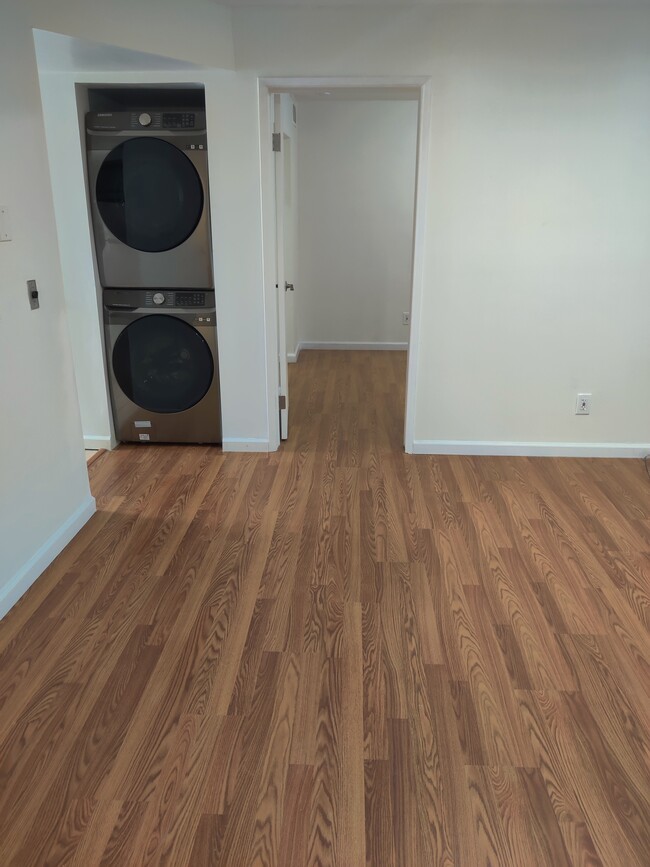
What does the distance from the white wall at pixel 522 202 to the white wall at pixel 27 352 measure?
1.25 m

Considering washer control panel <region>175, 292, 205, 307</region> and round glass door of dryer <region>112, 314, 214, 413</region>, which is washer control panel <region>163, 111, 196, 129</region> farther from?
round glass door of dryer <region>112, 314, 214, 413</region>

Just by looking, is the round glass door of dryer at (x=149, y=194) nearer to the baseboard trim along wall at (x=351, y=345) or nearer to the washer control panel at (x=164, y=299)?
the washer control panel at (x=164, y=299)

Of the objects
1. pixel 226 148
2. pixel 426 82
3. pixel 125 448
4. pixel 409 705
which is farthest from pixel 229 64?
pixel 409 705

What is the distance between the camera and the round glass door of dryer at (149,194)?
3.25 m

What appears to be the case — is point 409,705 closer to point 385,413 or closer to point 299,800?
point 299,800

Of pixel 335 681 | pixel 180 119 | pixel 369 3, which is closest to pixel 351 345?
pixel 180 119

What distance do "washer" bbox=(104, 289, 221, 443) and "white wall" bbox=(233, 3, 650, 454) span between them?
1.21m

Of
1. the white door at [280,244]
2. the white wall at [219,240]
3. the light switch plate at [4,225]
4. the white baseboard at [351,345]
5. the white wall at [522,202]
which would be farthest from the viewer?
the white baseboard at [351,345]

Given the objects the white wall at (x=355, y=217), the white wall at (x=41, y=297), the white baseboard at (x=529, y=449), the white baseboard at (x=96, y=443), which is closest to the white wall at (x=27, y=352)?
the white wall at (x=41, y=297)

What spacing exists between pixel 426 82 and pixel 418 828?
3099 mm

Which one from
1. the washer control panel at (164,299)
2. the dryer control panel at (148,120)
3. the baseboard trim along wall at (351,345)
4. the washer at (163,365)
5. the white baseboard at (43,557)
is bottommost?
the white baseboard at (43,557)

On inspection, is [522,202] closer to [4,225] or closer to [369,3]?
[369,3]

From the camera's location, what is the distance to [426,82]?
10.1 feet

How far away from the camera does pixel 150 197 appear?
3.31 meters
